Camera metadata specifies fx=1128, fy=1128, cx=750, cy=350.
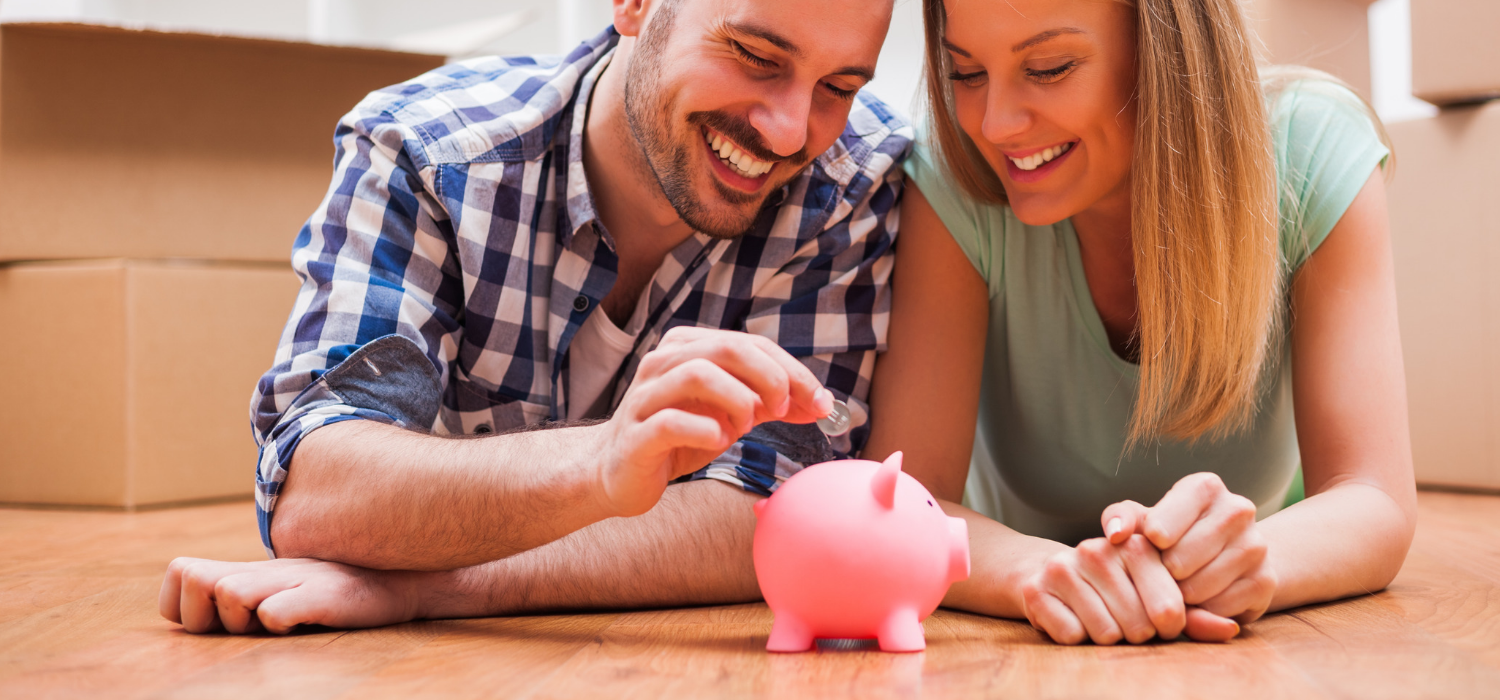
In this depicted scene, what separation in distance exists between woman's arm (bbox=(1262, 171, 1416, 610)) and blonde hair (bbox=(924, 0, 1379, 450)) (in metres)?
0.06

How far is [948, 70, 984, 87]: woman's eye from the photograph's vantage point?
3.94ft

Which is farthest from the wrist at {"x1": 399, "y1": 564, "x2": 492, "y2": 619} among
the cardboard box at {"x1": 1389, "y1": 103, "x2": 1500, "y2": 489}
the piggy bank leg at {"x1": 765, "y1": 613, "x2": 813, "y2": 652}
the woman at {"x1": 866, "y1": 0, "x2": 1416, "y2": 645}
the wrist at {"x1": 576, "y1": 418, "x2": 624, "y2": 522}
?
the cardboard box at {"x1": 1389, "y1": 103, "x2": 1500, "y2": 489}

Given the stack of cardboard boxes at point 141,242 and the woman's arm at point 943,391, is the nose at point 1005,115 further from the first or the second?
the stack of cardboard boxes at point 141,242

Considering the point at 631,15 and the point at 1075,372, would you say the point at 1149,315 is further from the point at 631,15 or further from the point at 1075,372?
the point at 631,15

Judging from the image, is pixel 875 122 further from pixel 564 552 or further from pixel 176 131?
pixel 176 131

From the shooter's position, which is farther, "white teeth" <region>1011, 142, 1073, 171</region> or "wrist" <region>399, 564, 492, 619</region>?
"white teeth" <region>1011, 142, 1073, 171</region>

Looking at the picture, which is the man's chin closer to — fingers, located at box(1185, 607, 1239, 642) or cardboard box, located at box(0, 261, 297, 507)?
fingers, located at box(1185, 607, 1239, 642)

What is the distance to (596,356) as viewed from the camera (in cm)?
134

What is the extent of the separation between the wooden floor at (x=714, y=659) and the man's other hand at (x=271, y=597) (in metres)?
0.02

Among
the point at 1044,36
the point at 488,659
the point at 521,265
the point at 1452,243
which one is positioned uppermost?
the point at 1044,36

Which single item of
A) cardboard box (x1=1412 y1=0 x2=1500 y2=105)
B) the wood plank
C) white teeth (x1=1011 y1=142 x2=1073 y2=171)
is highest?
cardboard box (x1=1412 y1=0 x2=1500 y2=105)

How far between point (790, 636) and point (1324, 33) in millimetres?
1841

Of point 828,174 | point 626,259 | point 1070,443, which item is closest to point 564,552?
point 626,259

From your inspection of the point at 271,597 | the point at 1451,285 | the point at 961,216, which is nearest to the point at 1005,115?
the point at 961,216
